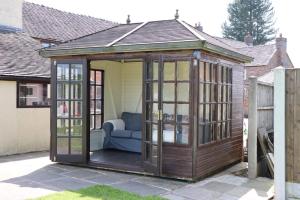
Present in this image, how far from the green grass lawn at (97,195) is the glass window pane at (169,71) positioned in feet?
7.99

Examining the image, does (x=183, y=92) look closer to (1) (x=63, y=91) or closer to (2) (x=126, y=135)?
(1) (x=63, y=91)

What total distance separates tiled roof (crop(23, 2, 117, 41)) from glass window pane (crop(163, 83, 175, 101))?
9.25 m

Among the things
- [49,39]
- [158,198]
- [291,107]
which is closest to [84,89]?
[158,198]

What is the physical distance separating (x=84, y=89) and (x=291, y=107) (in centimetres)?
457

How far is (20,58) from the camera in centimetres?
1166

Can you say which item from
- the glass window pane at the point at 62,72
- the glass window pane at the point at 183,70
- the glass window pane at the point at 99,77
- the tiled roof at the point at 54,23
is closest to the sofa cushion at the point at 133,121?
the glass window pane at the point at 99,77

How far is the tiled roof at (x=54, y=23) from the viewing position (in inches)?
610

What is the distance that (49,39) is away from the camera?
15.3m

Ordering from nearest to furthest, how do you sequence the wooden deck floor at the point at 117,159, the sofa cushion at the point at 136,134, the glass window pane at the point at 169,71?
the glass window pane at the point at 169,71
the wooden deck floor at the point at 117,159
the sofa cushion at the point at 136,134

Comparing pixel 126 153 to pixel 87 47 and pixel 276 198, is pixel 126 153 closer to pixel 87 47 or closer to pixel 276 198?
pixel 87 47

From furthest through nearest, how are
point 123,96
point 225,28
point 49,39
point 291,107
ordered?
point 225,28
point 49,39
point 123,96
point 291,107

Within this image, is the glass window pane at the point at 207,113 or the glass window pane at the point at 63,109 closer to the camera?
the glass window pane at the point at 207,113

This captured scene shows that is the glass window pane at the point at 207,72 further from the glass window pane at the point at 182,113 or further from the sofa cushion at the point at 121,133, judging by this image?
the sofa cushion at the point at 121,133

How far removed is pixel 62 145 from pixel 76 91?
4.40 ft
